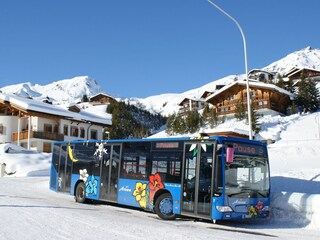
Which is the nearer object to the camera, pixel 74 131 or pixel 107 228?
pixel 107 228

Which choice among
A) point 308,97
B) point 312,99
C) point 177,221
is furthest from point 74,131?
point 177,221

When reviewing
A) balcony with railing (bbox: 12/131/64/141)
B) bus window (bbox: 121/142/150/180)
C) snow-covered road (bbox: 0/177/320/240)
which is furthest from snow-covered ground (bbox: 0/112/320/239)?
balcony with railing (bbox: 12/131/64/141)

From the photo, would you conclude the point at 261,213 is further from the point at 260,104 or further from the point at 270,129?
the point at 260,104

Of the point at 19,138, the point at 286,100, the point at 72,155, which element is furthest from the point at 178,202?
the point at 286,100

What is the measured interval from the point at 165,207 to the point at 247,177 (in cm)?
280

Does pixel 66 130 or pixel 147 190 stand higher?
pixel 66 130

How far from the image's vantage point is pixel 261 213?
12164 mm

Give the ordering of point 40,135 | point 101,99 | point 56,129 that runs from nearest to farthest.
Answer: point 40,135
point 56,129
point 101,99

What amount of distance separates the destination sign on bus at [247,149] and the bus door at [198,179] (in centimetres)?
71

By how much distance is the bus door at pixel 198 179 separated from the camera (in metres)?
11.7

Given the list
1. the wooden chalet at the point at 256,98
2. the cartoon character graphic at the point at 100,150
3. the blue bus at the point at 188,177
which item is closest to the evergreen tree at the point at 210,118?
the wooden chalet at the point at 256,98

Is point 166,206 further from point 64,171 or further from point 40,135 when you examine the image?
point 40,135

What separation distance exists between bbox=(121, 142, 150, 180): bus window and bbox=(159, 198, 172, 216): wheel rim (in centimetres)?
121

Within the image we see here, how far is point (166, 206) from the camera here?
12875mm
